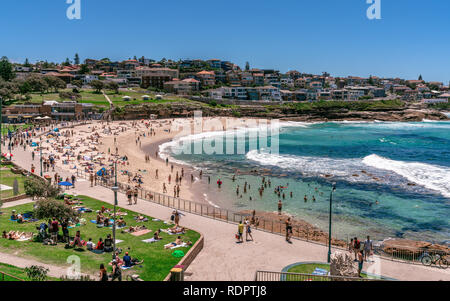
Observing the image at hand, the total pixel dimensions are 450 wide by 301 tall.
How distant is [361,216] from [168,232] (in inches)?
567

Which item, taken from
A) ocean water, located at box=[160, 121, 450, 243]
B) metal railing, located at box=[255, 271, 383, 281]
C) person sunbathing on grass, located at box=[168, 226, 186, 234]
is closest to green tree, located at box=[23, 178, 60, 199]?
person sunbathing on grass, located at box=[168, 226, 186, 234]

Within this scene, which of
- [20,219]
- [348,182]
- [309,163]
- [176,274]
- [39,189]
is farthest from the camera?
[309,163]

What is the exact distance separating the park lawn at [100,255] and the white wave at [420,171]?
2582 cm

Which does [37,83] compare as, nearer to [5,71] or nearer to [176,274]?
[5,71]

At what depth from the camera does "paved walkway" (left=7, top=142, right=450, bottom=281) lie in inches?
525

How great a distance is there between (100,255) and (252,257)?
622 centimetres

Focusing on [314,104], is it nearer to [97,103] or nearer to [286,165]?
[97,103]

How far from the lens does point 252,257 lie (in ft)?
48.1

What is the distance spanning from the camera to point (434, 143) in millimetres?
63688

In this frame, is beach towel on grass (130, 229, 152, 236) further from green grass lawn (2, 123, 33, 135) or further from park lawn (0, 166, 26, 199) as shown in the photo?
green grass lawn (2, 123, 33, 135)

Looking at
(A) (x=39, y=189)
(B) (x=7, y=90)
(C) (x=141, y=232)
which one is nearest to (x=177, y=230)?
(C) (x=141, y=232)

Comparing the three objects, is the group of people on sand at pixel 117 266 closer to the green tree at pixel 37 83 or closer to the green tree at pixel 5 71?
the green tree at pixel 37 83

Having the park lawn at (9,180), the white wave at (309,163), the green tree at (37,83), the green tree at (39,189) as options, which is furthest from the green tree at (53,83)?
the green tree at (39,189)

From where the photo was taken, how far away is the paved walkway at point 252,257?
1334cm
